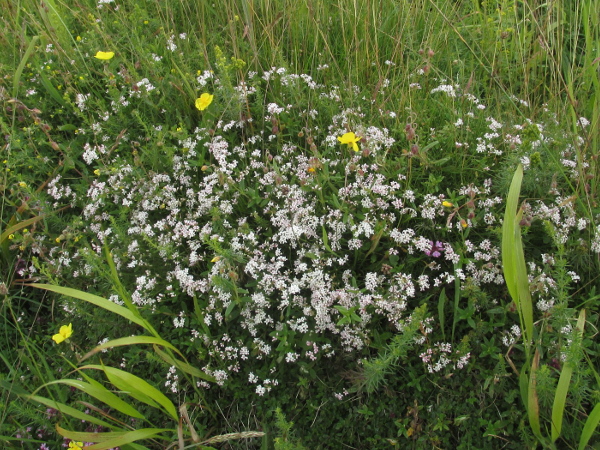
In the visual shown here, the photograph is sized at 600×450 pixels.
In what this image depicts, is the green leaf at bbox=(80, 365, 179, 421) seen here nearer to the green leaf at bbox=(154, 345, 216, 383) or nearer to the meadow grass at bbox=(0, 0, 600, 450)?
the meadow grass at bbox=(0, 0, 600, 450)

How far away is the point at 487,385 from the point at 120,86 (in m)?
2.65

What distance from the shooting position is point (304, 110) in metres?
2.58

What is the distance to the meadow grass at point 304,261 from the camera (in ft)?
6.15

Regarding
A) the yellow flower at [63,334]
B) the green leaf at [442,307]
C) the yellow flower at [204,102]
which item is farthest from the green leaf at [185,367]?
the yellow flower at [204,102]

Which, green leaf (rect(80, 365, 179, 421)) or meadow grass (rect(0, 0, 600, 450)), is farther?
meadow grass (rect(0, 0, 600, 450))

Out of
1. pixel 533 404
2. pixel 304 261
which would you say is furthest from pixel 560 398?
pixel 304 261

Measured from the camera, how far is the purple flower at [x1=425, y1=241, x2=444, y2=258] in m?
2.04

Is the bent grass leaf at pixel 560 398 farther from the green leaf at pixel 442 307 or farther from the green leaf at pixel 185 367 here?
the green leaf at pixel 185 367

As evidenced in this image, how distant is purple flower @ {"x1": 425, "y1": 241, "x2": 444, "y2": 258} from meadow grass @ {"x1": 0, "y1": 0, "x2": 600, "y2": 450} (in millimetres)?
38

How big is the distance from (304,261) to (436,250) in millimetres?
605

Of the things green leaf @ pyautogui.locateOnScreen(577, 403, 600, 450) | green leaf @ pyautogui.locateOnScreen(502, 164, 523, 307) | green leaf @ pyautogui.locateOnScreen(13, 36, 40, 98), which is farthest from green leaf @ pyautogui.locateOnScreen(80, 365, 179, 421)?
green leaf @ pyautogui.locateOnScreen(13, 36, 40, 98)

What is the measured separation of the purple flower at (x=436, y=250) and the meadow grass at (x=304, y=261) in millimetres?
38

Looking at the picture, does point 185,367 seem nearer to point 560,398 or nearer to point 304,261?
point 304,261

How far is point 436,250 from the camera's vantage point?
6.87ft
